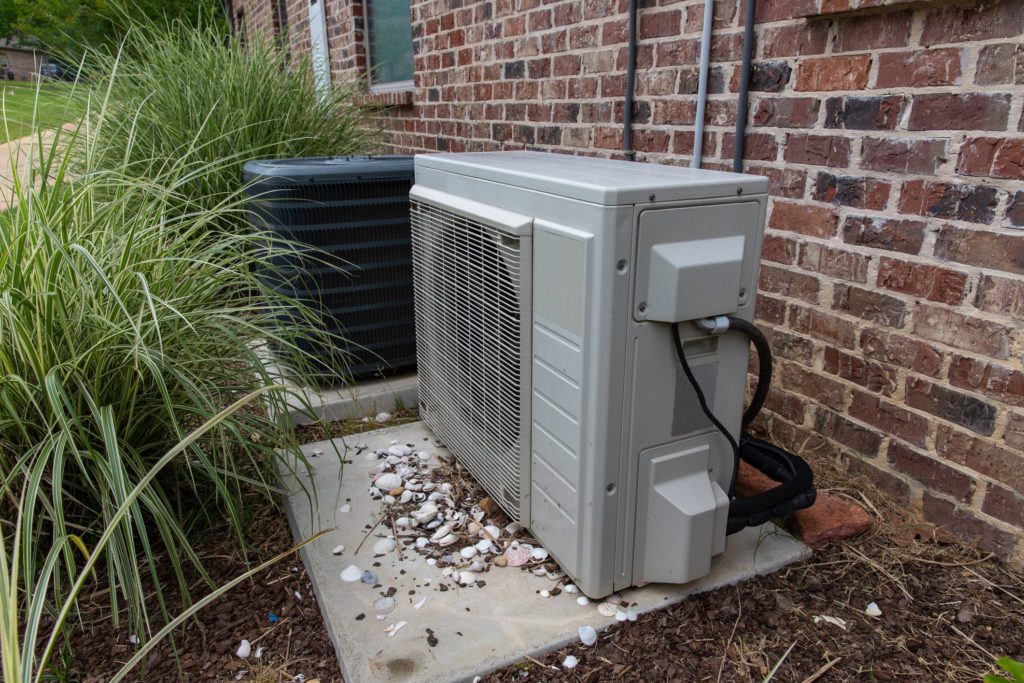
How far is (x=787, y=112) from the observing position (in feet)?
6.80

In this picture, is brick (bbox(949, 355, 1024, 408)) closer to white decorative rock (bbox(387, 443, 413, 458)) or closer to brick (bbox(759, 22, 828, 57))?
brick (bbox(759, 22, 828, 57))

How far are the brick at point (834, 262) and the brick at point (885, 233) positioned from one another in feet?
0.14

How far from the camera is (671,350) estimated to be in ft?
4.84

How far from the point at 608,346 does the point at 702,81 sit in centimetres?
133

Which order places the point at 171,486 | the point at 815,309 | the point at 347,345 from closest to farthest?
1. the point at 171,486
2. the point at 815,309
3. the point at 347,345

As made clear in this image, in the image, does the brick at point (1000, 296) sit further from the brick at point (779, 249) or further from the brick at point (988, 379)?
the brick at point (779, 249)

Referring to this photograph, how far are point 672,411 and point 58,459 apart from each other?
1283mm

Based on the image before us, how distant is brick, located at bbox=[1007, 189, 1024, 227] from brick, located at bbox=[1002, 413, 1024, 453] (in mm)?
440

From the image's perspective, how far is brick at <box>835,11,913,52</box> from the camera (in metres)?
1.75

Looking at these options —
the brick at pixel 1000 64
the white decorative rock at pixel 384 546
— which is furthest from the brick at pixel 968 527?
the white decorative rock at pixel 384 546

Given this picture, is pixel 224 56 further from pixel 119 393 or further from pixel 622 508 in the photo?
pixel 622 508

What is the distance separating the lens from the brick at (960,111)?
1.57 meters

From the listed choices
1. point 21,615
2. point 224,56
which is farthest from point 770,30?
point 224,56

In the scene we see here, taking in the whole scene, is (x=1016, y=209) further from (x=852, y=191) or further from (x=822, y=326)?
(x=822, y=326)
